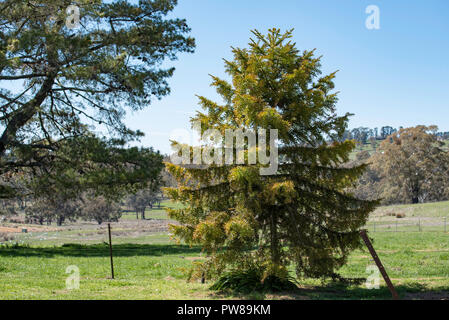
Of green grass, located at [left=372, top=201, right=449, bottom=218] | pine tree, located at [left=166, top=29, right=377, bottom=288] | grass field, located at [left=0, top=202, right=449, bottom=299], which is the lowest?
green grass, located at [left=372, top=201, right=449, bottom=218]

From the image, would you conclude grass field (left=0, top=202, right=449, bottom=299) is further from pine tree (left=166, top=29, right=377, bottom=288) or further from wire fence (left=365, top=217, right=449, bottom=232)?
wire fence (left=365, top=217, right=449, bottom=232)

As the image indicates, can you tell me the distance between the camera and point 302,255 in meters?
10.2

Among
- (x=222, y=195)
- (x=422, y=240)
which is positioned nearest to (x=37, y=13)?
(x=222, y=195)

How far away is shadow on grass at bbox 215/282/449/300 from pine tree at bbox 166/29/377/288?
457mm

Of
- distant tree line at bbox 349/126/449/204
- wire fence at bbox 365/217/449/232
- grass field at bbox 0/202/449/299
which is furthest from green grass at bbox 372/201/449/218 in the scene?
grass field at bbox 0/202/449/299

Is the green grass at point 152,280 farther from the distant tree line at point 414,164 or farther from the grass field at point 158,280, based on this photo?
the distant tree line at point 414,164

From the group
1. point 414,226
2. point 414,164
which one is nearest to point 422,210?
point 414,164

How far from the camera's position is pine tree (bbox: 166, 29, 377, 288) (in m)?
10.1

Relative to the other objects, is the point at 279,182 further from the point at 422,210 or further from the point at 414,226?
the point at 422,210

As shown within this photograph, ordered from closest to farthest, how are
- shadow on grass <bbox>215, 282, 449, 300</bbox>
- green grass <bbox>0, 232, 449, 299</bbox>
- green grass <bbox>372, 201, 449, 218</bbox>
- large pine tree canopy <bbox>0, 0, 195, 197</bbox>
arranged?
shadow on grass <bbox>215, 282, 449, 300</bbox> < green grass <bbox>0, 232, 449, 299</bbox> < large pine tree canopy <bbox>0, 0, 195, 197</bbox> < green grass <bbox>372, 201, 449, 218</bbox>

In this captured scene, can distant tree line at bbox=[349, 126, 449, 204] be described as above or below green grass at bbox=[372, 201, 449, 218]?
above

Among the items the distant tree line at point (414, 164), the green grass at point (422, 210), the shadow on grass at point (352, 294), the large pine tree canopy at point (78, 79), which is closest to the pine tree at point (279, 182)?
the shadow on grass at point (352, 294)
